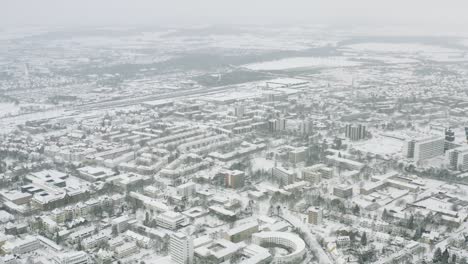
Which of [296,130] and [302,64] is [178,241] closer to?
[296,130]

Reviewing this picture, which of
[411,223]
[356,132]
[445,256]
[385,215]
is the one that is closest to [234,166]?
[385,215]

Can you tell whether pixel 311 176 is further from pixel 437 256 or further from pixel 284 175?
pixel 437 256

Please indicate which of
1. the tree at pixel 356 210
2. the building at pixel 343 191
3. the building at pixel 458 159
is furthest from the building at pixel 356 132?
the tree at pixel 356 210

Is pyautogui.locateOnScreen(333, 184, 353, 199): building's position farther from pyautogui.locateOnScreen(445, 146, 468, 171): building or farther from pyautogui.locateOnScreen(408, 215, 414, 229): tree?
pyautogui.locateOnScreen(445, 146, 468, 171): building

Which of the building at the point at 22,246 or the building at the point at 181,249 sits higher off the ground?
the building at the point at 181,249

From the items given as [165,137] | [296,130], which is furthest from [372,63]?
[165,137]

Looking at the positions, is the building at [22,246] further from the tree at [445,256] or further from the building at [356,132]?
the building at [356,132]

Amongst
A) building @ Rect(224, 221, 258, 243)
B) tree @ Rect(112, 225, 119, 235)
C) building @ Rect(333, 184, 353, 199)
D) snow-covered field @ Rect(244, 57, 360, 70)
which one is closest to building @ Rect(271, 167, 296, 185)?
building @ Rect(333, 184, 353, 199)
